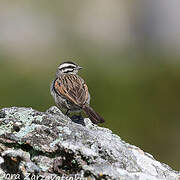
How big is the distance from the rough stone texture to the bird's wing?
2.71 meters

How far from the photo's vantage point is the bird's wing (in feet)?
34.6

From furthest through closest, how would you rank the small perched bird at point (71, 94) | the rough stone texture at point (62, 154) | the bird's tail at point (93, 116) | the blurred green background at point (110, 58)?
the blurred green background at point (110, 58)
the small perched bird at point (71, 94)
the bird's tail at point (93, 116)
the rough stone texture at point (62, 154)

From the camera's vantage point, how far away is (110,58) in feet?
85.2

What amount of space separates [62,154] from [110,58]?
62.1 ft

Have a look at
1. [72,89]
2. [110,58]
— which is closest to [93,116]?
[72,89]

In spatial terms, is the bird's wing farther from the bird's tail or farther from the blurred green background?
the blurred green background

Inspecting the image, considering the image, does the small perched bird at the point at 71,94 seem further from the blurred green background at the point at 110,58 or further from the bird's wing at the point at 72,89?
the blurred green background at the point at 110,58

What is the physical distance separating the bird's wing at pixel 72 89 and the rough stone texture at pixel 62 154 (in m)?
2.71

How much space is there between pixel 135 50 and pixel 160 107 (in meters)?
10.1

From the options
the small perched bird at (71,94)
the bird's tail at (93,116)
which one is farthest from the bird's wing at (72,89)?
the bird's tail at (93,116)

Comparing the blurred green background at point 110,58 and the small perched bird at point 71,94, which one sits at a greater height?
the blurred green background at point 110,58

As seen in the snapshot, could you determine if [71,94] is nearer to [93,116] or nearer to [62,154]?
[93,116]

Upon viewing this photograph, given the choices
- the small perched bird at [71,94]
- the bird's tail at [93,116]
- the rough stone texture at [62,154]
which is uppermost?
the small perched bird at [71,94]

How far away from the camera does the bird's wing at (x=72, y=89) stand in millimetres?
10539
